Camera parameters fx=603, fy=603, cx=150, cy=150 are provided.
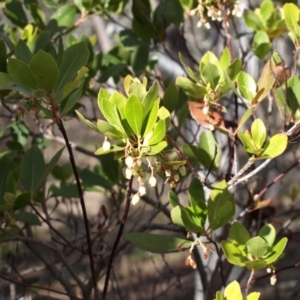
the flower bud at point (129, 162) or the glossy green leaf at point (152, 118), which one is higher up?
the glossy green leaf at point (152, 118)

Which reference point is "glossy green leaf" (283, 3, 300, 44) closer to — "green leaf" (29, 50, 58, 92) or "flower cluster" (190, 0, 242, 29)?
"flower cluster" (190, 0, 242, 29)

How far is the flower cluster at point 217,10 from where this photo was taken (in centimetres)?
127

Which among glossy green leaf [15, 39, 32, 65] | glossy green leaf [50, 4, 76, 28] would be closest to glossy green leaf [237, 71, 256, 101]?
glossy green leaf [15, 39, 32, 65]

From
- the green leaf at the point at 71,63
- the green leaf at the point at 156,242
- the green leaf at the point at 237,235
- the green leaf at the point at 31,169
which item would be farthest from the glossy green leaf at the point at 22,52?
the green leaf at the point at 237,235

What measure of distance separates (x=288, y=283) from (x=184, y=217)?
2.89 meters

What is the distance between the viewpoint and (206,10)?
1.34 m

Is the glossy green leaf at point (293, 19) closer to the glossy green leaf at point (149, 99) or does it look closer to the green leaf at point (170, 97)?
the green leaf at point (170, 97)

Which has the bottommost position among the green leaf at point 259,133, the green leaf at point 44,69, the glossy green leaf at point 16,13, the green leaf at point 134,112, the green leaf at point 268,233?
the green leaf at point 268,233

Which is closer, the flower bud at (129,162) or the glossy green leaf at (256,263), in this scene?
the flower bud at (129,162)

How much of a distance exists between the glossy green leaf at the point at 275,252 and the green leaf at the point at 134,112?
0.33 metres

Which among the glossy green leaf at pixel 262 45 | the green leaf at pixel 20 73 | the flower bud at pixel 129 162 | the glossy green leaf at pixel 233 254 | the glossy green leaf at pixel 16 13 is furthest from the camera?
the glossy green leaf at pixel 16 13

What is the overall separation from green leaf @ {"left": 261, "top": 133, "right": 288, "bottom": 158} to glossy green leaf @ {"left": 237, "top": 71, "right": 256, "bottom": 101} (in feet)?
0.34

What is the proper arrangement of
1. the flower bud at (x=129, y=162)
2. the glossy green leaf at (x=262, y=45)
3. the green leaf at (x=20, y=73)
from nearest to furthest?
the flower bud at (x=129, y=162) → the green leaf at (x=20, y=73) → the glossy green leaf at (x=262, y=45)

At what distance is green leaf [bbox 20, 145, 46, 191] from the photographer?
1263 mm
